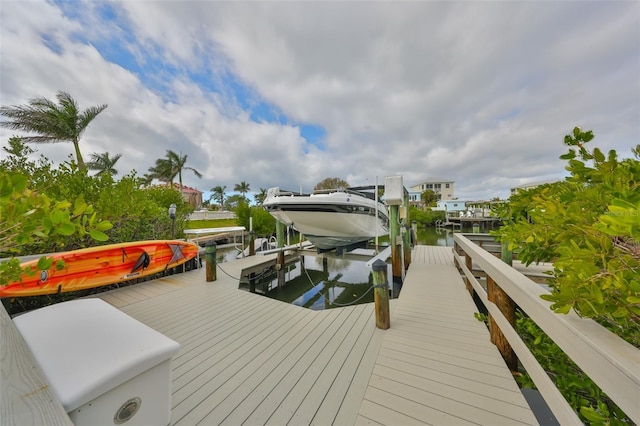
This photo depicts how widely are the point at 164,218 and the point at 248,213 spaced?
7.97 m

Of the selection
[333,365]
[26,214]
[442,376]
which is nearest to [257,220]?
[333,365]

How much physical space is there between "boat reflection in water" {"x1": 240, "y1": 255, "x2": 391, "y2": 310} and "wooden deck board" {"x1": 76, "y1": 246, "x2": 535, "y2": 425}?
2600 millimetres

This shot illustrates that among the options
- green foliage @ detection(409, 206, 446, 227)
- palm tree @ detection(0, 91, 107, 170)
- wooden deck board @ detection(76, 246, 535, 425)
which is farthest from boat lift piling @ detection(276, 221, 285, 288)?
green foliage @ detection(409, 206, 446, 227)

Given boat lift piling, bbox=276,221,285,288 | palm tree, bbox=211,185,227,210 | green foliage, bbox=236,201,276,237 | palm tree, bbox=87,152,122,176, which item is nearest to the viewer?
boat lift piling, bbox=276,221,285,288

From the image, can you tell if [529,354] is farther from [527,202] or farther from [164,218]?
[164,218]

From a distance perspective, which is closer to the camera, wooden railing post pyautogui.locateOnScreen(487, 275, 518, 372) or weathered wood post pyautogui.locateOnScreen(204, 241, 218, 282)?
wooden railing post pyautogui.locateOnScreen(487, 275, 518, 372)

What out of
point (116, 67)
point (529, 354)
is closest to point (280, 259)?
point (529, 354)

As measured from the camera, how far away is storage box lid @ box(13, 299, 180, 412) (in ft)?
3.61

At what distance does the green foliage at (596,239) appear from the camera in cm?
74

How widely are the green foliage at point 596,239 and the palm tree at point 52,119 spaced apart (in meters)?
16.7

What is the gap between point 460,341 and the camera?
8.37 ft

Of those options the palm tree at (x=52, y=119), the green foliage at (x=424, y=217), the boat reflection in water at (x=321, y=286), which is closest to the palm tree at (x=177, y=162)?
the palm tree at (x=52, y=119)

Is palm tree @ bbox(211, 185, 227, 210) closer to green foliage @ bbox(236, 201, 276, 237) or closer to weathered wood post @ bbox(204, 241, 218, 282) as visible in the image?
green foliage @ bbox(236, 201, 276, 237)

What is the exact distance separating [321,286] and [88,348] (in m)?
6.96
